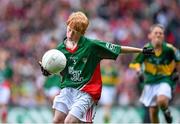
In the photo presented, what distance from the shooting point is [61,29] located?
68.4ft

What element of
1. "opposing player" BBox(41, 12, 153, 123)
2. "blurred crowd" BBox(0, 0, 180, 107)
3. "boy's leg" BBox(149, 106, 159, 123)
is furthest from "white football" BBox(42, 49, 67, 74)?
"blurred crowd" BBox(0, 0, 180, 107)

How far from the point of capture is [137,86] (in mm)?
19297

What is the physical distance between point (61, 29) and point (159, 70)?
7.37 meters

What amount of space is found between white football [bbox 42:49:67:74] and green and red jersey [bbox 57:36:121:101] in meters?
0.25

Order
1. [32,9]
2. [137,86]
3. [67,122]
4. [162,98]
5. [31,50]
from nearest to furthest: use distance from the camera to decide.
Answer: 1. [67,122]
2. [162,98]
3. [137,86]
4. [31,50]
5. [32,9]

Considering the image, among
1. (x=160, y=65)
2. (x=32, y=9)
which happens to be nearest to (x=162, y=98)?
(x=160, y=65)

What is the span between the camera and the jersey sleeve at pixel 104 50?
10.8m

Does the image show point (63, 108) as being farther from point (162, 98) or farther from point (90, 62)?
point (162, 98)

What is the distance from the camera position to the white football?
10.5 meters

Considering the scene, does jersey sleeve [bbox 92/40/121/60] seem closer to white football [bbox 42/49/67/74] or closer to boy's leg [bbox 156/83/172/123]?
white football [bbox 42/49/67/74]

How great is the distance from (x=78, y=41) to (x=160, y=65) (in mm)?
3225

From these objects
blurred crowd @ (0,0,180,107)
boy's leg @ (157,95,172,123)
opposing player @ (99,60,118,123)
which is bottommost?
boy's leg @ (157,95,172,123)

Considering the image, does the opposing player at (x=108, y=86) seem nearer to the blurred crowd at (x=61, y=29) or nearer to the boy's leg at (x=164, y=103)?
the blurred crowd at (x=61, y=29)

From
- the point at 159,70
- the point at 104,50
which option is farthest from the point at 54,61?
the point at 159,70
